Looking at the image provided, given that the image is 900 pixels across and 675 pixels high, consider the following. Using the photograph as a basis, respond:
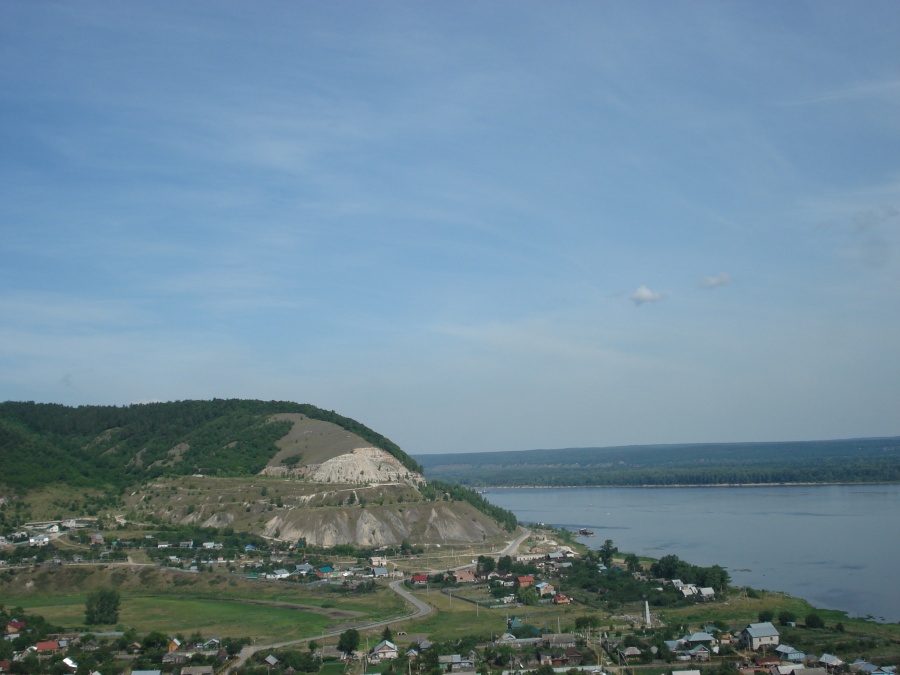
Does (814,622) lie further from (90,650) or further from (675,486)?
(675,486)

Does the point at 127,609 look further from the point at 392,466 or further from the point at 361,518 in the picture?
the point at 392,466

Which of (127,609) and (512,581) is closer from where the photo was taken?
(127,609)

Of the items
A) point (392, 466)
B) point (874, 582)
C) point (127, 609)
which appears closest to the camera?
point (127, 609)

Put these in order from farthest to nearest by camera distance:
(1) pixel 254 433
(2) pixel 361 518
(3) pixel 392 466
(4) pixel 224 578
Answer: (1) pixel 254 433 → (3) pixel 392 466 → (2) pixel 361 518 → (4) pixel 224 578

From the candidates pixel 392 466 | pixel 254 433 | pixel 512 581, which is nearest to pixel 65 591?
pixel 512 581

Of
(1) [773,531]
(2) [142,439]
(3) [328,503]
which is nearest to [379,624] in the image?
(3) [328,503]

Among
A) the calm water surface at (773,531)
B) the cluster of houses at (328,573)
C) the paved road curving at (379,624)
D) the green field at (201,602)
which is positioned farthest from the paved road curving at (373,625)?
the calm water surface at (773,531)

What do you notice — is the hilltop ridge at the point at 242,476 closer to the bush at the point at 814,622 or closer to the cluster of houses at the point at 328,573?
the cluster of houses at the point at 328,573
